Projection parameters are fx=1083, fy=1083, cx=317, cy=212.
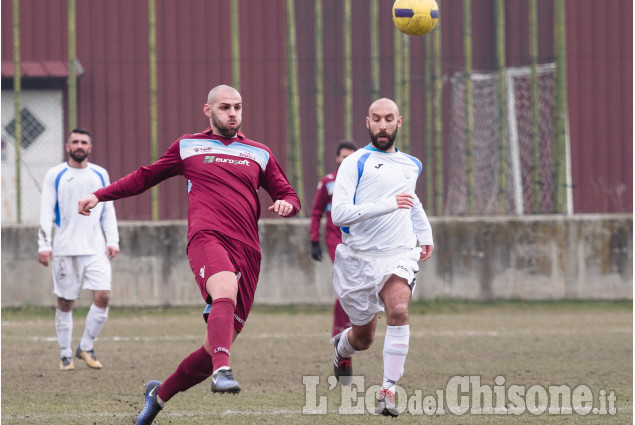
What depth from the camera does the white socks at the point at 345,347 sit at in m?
8.31

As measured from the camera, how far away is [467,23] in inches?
640

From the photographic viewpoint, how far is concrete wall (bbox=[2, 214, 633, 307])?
1526 cm

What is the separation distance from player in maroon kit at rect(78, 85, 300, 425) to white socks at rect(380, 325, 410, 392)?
105cm

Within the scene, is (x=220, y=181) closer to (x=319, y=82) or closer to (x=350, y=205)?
(x=350, y=205)

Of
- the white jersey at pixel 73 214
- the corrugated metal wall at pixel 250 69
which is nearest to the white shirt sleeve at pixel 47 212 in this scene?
the white jersey at pixel 73 214

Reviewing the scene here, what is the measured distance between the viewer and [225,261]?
6.36 metres

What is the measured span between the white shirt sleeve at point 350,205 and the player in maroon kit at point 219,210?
19.9 inches

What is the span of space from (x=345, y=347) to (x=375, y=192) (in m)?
1.47

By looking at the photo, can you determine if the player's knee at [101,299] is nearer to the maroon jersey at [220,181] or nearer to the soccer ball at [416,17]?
the maroon jersey at [220,181]

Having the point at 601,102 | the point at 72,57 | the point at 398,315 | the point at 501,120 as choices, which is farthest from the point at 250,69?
the point at 398,315

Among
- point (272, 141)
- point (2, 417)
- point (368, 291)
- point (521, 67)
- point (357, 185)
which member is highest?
point (521, 67)

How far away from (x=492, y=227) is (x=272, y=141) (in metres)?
5.60

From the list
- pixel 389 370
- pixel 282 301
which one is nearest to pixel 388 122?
pixel 389 370

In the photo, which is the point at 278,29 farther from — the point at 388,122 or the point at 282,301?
the point at 388,122
